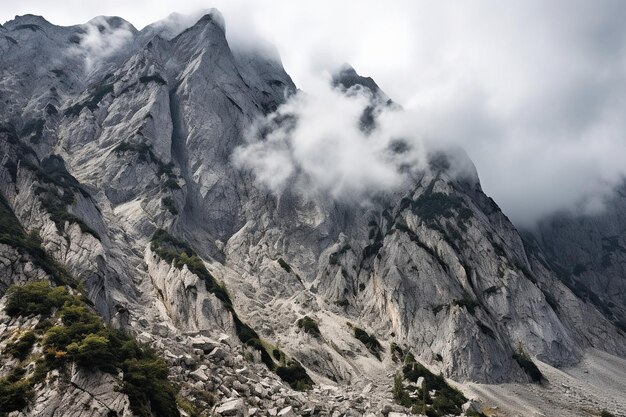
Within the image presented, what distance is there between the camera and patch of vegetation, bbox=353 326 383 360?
93.1m

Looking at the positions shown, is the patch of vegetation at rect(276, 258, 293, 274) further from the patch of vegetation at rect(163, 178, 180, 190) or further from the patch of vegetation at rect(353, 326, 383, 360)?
the patch of vegetation at rect(163, 178, 180, 190)

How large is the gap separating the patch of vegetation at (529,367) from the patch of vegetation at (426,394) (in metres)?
20.9

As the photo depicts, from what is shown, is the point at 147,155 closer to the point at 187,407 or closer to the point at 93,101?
the point at 93,101

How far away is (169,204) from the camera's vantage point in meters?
116

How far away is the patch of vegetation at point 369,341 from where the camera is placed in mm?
93062

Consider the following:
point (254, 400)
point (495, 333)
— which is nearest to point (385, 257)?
point (495, 333)

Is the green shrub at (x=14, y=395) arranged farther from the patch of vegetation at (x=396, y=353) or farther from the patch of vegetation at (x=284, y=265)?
the patch of vegetation at (x=284, y=265)

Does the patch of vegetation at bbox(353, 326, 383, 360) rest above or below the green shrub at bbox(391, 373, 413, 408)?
above

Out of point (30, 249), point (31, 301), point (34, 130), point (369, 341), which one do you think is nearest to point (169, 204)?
point (34, 130)

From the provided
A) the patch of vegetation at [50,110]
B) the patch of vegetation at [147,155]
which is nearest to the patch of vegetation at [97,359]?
the patch of vegetation at [147,155]

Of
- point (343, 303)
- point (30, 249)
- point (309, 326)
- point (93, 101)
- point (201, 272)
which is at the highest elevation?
point (93, 101)

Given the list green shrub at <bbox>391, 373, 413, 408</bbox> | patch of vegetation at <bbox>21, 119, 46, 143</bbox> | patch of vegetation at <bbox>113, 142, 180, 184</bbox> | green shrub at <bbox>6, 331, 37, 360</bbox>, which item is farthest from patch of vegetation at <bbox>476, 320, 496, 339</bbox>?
patch of vegetation at <bbox>21, 119, 46, 143</bbox>

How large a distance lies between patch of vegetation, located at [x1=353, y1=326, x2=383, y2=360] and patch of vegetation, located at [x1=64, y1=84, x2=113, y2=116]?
10762cm

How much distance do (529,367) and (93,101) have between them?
14233 cm
